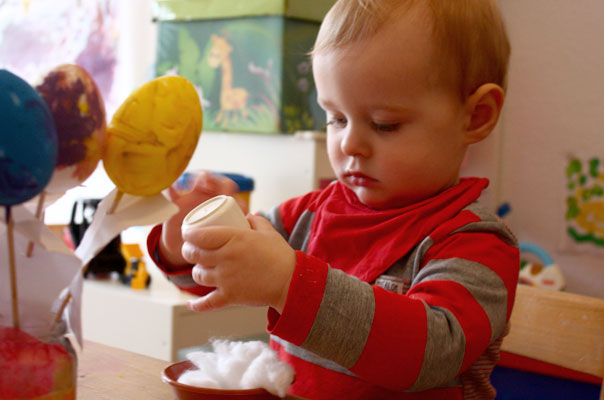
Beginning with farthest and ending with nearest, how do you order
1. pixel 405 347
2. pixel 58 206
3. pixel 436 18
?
pixel 58 206, pixel 436 18, pixel 405 347

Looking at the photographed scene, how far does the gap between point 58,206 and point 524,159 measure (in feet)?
5.15

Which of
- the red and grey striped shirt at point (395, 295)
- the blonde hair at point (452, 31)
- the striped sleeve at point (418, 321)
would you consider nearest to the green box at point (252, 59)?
the red and grey striped shirt at point (395, 295)

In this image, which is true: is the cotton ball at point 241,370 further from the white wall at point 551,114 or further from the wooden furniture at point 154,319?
the white wall at point 551,114

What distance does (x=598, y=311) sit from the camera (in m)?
0.82

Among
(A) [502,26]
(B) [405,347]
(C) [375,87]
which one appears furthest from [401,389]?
(A) [502,26]

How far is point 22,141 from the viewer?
418 mm

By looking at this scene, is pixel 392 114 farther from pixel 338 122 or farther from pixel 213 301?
pixel 213 301

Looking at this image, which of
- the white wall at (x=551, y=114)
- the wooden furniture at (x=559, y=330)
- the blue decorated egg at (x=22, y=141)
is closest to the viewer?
the blue decorated egg at (x=22, y=141)

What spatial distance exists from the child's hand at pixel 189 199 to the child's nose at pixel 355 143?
0.42ft

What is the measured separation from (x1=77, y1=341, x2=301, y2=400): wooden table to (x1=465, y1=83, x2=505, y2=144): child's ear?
0.36 m

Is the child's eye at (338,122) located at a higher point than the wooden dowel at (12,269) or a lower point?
higher

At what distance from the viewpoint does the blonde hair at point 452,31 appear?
0.69 metres

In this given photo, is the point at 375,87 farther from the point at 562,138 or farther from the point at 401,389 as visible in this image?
the point at 562,138

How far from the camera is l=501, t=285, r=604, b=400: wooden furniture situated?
2.69 feet
